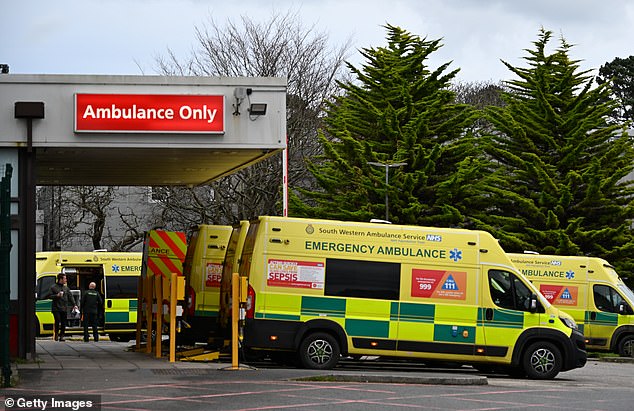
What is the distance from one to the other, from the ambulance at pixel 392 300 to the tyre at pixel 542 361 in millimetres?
18

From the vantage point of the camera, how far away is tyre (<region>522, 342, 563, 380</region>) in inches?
774

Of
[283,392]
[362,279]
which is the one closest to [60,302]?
[362,279]

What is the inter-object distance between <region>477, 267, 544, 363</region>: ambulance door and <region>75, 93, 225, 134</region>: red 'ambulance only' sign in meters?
5.49

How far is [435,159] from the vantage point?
156 feet

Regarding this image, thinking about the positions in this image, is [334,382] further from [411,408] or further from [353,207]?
[353,207]

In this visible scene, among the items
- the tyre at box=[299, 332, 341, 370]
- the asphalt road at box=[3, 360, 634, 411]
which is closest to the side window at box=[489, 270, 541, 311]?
the asphalt road at box=[3, 360, 634, 411]

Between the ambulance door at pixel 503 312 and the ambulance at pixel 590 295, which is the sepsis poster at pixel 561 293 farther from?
the ambulance door at pixel 503 312

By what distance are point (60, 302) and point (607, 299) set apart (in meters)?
14.5

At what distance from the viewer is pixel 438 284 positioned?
19.6m

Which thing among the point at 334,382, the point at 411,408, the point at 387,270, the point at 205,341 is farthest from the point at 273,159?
the point at 411,408

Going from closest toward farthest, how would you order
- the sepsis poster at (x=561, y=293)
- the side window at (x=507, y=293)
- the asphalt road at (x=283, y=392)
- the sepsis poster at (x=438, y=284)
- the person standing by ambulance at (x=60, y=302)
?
the asphalt road at (x=283, y=392) < the sepsis poster at (x=438, y=284) < the side window at (x=507, y=293) < the sepsis poster at (x=561, y=293) < the person standing by ambulance at (x=60, y=302)

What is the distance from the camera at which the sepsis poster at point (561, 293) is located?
28.6 metres

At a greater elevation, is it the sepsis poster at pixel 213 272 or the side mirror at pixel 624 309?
the sepsis poster at pixel 213 272

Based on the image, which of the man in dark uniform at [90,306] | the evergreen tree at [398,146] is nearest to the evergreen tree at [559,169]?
the evergreen tree at [398,146]
